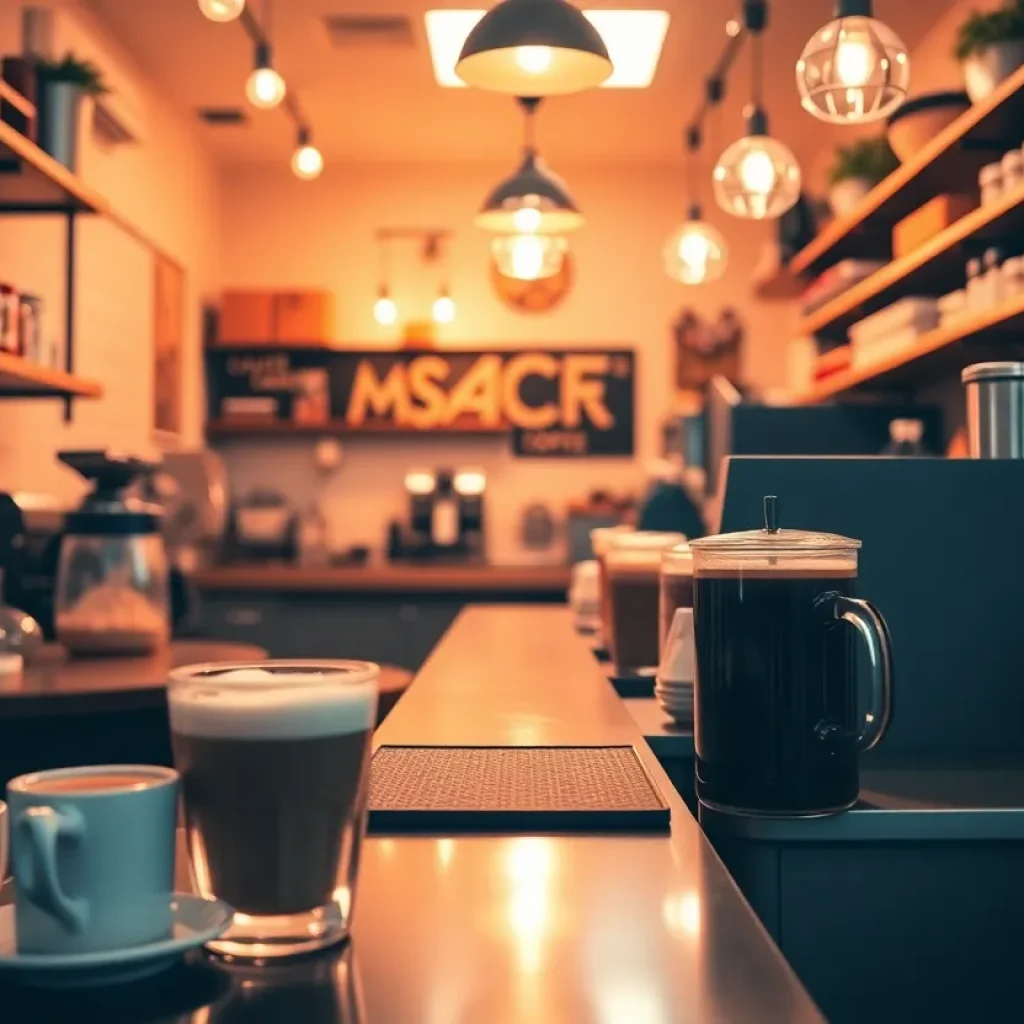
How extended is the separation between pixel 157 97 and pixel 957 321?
364cm

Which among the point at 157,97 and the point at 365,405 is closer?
the point at 157,97

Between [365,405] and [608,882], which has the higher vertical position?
[365,405]

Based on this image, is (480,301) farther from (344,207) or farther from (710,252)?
(710,252)

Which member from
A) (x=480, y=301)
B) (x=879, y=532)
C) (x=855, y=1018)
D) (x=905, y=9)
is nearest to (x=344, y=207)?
(x=480, y=301)

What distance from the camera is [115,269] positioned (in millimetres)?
4898

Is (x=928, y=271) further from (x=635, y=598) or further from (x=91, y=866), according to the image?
(x=91, y=866)

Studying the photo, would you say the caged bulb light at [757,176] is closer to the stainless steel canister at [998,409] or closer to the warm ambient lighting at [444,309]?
the stainless steel canister at [998,409]

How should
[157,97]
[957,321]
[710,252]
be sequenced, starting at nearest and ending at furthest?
[957,321] → [710,252] → [157,97]

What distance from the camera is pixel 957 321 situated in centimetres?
331

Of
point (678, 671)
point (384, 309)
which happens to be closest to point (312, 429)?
point (384, 309)

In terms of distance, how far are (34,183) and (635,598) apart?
2.30 metres

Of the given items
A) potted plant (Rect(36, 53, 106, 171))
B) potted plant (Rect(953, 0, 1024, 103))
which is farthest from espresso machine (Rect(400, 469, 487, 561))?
potted plant (Rect(953, 0, 1024, 103))

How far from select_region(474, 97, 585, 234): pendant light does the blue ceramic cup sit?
10.2 feet

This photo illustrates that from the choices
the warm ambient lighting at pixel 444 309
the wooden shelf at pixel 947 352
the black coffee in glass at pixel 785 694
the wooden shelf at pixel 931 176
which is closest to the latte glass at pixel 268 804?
the black coffee in glass at pixel 785 694
